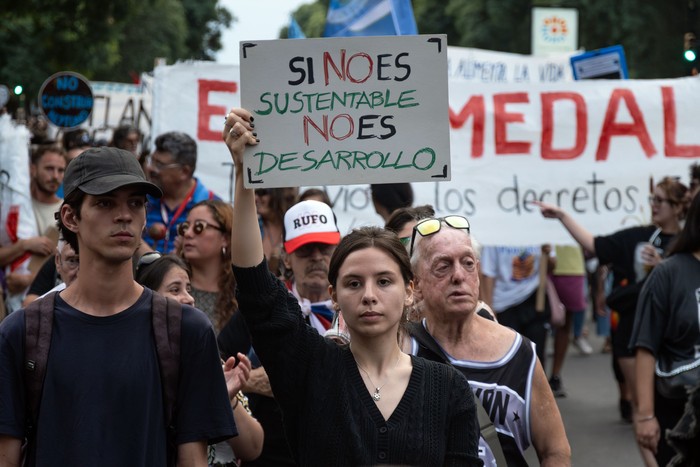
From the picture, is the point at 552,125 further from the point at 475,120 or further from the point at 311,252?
the point at 311,252

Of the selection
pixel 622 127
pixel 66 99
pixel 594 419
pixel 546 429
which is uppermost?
pixel 66 99

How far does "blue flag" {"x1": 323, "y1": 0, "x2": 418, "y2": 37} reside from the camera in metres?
10.6

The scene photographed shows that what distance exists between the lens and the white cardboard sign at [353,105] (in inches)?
153

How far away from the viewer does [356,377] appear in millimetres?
3492

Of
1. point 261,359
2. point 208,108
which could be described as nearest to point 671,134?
point 208,108

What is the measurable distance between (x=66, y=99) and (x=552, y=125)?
459 centimetres

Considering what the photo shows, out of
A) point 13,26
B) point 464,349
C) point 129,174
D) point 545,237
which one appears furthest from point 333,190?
point 13,26

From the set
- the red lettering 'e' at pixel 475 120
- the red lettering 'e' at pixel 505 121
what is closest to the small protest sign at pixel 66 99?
the red lettering 'e' at pixel 475 120

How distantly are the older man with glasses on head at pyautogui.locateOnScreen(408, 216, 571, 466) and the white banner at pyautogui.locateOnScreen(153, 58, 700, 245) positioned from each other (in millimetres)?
4910

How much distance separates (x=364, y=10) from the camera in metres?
10.8

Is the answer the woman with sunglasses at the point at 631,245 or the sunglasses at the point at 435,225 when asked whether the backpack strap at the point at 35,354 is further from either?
the woman with sunglasses at the point at 631,245

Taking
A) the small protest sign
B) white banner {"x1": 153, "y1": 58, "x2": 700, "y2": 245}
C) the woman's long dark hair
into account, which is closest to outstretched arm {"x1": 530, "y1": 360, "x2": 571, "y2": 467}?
the woman's long dark hair

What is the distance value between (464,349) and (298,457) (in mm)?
915

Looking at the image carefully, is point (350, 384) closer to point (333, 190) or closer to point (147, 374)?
point (147, 374)
